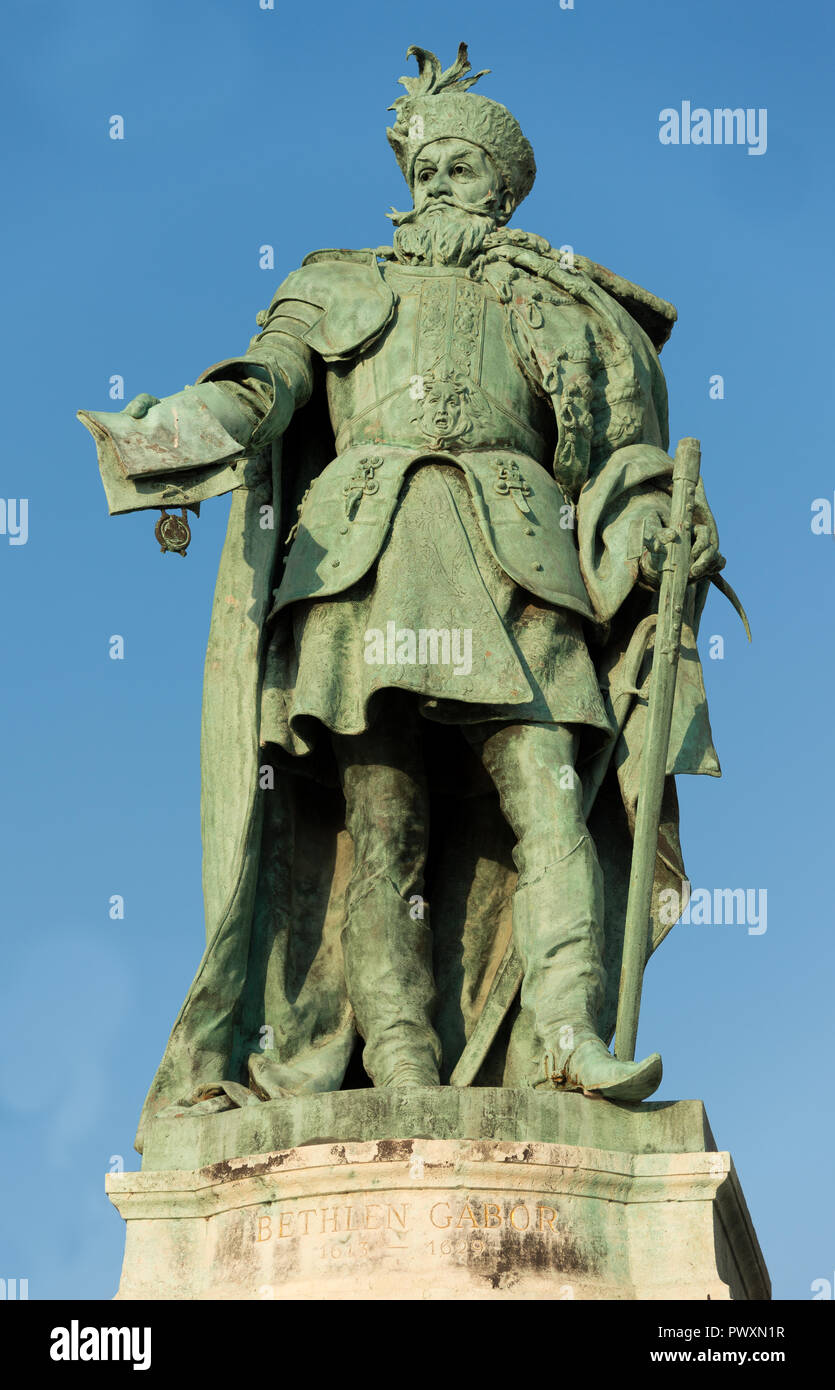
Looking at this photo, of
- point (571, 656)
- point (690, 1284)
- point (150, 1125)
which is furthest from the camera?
point (571, 656)

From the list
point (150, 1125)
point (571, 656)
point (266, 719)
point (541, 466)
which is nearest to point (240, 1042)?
point (150, 1125)

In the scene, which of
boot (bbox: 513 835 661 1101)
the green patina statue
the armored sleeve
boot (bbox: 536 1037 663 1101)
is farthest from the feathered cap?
boot (bbox: 536 1037 663 1101)

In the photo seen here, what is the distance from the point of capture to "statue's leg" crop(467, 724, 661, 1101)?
11562 millimetres

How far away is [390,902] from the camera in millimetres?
12312

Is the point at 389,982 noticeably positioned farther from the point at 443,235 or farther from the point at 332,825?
the point at 443,235

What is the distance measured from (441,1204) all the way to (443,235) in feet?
16.8

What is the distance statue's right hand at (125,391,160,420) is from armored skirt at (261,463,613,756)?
1.25 m

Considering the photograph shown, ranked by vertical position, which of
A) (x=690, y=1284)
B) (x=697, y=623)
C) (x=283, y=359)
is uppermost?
(x=283, y=359)

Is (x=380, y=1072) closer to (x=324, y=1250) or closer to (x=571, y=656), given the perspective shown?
(x=324, y=1250)

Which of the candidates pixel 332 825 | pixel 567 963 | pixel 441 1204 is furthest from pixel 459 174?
pixel 441 1204

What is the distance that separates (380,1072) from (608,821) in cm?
194

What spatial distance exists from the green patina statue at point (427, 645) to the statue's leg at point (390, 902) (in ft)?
0.05

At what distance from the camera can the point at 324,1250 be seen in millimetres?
10969

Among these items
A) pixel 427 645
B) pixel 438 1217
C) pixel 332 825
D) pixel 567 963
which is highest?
pixel 427 645
